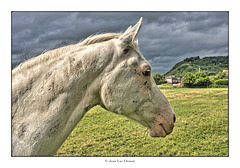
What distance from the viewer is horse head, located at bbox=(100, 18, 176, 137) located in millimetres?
1839

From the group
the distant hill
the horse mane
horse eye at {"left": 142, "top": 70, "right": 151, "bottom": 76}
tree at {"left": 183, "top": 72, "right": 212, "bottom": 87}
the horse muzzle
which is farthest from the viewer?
tree at {"left": 183, "top": 72, "right": 212, "bottom": 87}

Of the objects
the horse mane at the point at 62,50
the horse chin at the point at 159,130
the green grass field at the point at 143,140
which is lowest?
the green grass field at the point at 143,140

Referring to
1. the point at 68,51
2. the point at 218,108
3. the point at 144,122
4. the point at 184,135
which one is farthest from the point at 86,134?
the point at 218,108

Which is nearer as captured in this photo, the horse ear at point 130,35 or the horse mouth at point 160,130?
the horse ear at point 130,35

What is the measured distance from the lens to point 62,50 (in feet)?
6.24

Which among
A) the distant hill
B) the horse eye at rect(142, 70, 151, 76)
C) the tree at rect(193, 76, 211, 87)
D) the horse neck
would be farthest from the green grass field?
the tree at rect(193, 76, 211, 87)

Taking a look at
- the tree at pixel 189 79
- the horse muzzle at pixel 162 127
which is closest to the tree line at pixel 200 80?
the tree at pixel 189 79

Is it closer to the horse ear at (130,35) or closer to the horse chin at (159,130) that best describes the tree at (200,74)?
the horse chin at (159,130)

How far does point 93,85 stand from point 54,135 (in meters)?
0.64

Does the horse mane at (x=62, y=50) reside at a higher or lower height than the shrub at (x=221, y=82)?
higher

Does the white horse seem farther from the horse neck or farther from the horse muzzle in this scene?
the horse muzzle

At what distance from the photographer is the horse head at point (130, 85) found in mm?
1839

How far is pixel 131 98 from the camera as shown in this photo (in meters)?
1.91

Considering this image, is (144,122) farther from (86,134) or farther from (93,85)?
(86,134)
